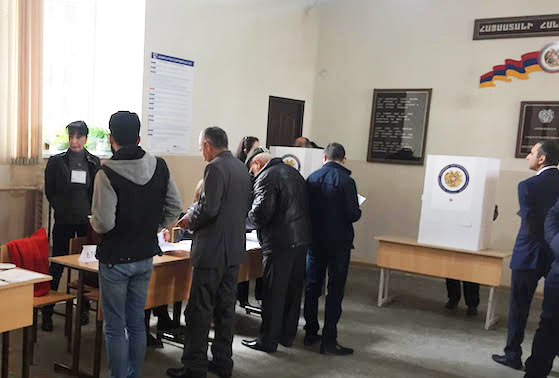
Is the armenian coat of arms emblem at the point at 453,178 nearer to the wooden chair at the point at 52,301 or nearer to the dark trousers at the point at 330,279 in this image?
the dark trousers at the point at 330,279

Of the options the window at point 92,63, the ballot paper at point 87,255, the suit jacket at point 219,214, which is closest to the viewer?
the suit jacket at point 219,214

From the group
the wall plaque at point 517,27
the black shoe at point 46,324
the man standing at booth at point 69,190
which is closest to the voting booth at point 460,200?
the wall plaque at point 517,27

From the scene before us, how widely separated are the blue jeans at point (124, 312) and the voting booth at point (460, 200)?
3077mm

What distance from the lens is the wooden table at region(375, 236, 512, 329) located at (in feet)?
15.9

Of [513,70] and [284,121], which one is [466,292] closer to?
[513,70]

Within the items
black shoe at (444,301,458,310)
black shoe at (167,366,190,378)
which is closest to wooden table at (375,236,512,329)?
black shoe at (444,301,458,310)

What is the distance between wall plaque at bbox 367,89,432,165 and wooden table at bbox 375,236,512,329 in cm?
189

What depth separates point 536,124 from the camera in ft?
20.3

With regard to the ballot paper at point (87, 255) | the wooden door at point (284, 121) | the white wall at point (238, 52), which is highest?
Result: the white wall at point (238, 52)

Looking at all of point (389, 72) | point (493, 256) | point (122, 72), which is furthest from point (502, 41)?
point (122, 72)

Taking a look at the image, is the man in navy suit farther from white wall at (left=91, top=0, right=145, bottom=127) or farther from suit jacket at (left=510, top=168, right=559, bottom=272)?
white wall at (left=91, top=0, right=145, bottom=127)

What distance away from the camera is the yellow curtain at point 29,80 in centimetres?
431

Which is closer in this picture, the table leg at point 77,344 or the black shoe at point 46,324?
the table leg at point 77,344

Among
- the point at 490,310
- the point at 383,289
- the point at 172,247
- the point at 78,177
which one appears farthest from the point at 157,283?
the point at 490,310
